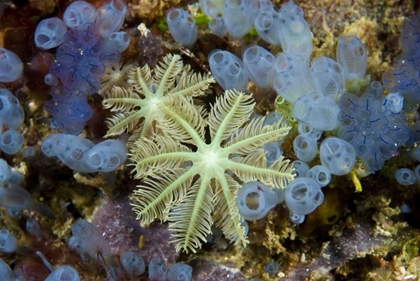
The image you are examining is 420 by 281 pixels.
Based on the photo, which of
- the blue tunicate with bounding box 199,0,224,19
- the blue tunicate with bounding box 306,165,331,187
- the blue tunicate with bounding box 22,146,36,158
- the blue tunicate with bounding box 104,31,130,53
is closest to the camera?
the blue tunicate with bounding box 306,165,331,187

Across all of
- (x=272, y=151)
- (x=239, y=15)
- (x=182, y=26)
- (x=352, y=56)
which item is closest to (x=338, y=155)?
(x=272, y=151)

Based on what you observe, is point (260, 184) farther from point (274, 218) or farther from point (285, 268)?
point (285, 268)

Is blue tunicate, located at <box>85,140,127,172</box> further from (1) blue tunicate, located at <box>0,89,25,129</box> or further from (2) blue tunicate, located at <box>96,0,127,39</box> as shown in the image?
Result: (2) blue tunicate, located at <box>96,0,127,39</box>

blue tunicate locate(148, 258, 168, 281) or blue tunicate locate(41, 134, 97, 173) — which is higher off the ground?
blue tunicate locate(41, 134, 97, 173)

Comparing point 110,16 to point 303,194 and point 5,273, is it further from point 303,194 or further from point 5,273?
point 5,273

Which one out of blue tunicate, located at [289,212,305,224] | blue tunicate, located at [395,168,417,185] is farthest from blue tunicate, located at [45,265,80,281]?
blue tunicate, located at [395,168,417,185]

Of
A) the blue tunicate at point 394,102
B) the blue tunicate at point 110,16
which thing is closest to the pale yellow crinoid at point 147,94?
the blue tunicate at point 110,16

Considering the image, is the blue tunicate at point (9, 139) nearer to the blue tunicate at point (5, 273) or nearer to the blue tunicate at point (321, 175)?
the blue tunicate at point (5, 273)
